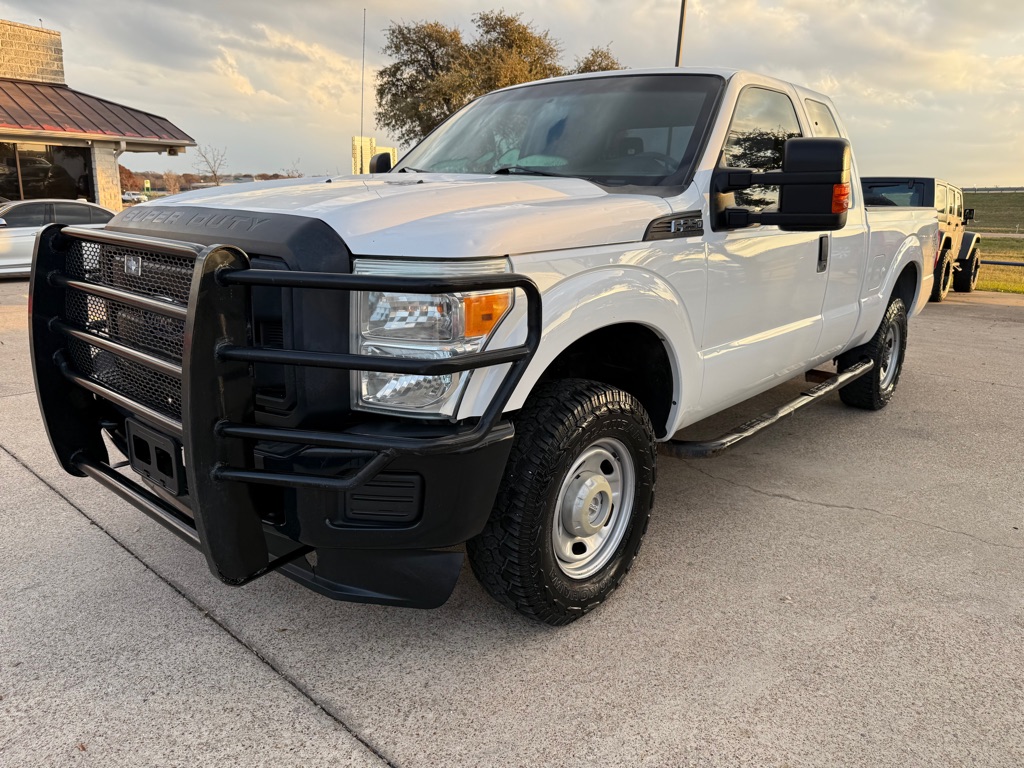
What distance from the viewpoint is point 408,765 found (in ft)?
6.89

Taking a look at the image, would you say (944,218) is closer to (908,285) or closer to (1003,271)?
(908,285)

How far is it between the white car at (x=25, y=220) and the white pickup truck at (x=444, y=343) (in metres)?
11.8

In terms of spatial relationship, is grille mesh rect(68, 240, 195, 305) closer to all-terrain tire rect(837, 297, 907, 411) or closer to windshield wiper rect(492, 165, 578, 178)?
windshield wiper rect(492, 165, 578, 178)

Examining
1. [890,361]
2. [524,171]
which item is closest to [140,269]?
[524,171]

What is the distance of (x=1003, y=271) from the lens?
20578mm

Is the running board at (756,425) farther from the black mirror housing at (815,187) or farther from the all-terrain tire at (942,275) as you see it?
the all-terrain tire at (942,275)

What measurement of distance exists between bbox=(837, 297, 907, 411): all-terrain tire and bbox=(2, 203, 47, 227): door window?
42.8 ft

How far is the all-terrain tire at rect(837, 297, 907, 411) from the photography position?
17.6 feet

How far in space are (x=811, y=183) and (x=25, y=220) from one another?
46.1 feet

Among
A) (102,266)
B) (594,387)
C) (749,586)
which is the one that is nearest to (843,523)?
(749,586)

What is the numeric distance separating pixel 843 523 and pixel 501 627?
189cm

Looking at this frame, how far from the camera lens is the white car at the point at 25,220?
12844 mm

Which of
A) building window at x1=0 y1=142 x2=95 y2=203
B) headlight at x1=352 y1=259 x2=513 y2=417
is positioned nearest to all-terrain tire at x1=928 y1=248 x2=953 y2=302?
headlight at x1=352 y1=259 x2=513 y2=417

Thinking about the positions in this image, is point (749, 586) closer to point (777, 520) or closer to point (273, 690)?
point (777, 520)
